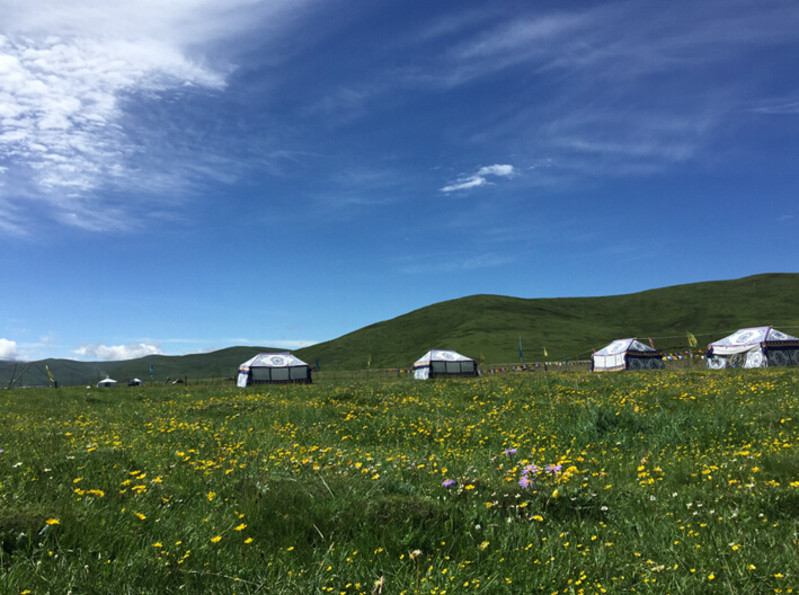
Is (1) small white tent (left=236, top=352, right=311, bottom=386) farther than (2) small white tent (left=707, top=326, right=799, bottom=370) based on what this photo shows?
Yes

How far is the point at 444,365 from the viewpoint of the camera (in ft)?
230

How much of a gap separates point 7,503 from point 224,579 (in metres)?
2.45

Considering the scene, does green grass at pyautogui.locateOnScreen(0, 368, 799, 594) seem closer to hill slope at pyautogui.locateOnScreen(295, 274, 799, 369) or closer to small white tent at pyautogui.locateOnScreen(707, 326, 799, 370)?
small white tent at pyautogui.locateOnScreen(707, 326, 799, 370)

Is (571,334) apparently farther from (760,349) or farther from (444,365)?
(760,349)

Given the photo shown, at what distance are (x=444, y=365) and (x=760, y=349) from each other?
123 ft

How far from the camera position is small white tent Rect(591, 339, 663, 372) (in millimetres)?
67438

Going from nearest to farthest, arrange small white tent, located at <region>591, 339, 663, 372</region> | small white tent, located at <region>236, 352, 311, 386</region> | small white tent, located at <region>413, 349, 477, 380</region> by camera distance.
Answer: small white tent, located at <region>236, 352, 311, 386</region>, small white tent, located at <region>591, 339, 663, 372</region>, small white tent, located at <region>413, 349, 477, 380</region>

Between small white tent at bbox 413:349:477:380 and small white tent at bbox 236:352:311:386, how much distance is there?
54.2 feet

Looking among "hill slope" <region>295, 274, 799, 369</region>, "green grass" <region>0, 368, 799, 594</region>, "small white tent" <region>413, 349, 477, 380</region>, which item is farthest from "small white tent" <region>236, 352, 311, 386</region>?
"hill slope" <region>295, 274, 799, 369</region>

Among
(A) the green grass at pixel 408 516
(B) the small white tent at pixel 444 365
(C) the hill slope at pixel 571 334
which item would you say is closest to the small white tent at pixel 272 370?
(B) the small white tent at pixel 444 365

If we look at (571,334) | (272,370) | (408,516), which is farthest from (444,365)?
(571,334)

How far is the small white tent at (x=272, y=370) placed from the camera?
205ft

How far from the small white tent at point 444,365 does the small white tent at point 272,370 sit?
54.2ft

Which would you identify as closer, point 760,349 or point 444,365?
point 760,349
